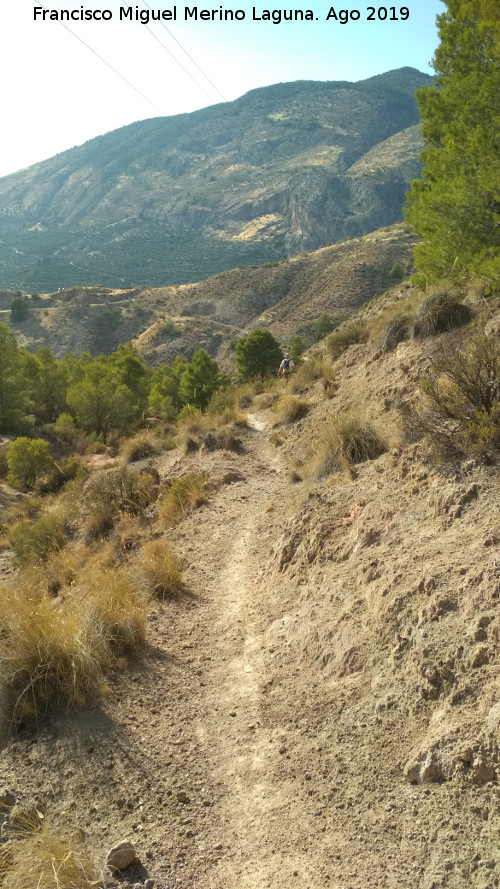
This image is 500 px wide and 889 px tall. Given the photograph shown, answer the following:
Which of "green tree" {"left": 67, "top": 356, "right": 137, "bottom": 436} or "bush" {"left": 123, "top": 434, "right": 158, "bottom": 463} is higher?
"green tree" {"left": 67, "top": 356, "right": 137, "bottom": 436}

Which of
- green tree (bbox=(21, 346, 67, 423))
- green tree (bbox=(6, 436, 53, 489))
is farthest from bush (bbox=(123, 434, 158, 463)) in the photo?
green tree (bbox=(21, 346, 67, 423))

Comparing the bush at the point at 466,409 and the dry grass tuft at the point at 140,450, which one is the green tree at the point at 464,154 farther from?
the dry grass tuft at the point at 140,450

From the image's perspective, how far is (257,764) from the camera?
12.4ft

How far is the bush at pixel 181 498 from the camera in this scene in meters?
9.24

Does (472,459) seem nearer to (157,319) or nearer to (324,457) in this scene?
(324,457)

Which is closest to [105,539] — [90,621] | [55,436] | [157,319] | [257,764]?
[90,621]

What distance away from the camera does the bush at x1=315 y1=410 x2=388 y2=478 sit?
7.30 m

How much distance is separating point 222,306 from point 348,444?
8994cm

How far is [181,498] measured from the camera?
954 cm

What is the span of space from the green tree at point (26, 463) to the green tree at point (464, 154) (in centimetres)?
1292

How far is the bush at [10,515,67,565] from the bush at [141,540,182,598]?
10.5 ft

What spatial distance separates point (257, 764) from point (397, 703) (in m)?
1.01

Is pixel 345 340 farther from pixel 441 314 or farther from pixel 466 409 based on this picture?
pixel 466 409

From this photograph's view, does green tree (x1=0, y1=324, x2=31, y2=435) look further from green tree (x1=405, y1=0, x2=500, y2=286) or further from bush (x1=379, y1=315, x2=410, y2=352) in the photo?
green tree (x1=405, y1=0, x2=500, y2=286)
